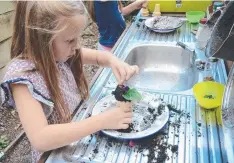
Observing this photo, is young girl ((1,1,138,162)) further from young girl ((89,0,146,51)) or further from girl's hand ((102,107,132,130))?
young girl ((89,0,146,51))

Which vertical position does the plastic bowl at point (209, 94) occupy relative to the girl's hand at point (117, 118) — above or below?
below

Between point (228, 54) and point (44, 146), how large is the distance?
0.63m

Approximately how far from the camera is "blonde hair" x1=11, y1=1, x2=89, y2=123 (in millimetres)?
991

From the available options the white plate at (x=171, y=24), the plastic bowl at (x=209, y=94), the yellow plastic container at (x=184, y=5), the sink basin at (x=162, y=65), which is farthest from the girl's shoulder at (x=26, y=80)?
the yellow plastic container at (x=184, y=5)

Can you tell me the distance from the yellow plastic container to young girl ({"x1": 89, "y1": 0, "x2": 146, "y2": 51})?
17cm

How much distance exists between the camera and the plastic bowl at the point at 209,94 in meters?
1.09

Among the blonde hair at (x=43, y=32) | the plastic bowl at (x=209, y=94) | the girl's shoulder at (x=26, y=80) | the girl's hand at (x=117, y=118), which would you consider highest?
the blonde hair at (x=43, y=32)

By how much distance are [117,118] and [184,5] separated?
A: 1.51 meters

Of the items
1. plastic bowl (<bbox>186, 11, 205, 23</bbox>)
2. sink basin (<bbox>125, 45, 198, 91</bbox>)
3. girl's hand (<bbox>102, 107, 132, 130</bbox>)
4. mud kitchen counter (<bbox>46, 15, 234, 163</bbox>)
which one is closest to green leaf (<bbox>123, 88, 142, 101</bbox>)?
girl's hand (<bbox>102, 107, 132, 130</bbox>)

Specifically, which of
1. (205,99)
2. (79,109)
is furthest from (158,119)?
(79,109)

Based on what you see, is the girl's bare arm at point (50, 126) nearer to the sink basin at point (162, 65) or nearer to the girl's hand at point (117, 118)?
the girl's hand at point (117, 118)

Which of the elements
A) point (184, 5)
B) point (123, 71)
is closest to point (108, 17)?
point (184, 5)

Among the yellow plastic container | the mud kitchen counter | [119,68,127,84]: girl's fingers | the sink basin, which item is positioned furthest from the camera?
the yellow plastic container

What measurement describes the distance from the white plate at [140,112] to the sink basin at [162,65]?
19.0 inches
